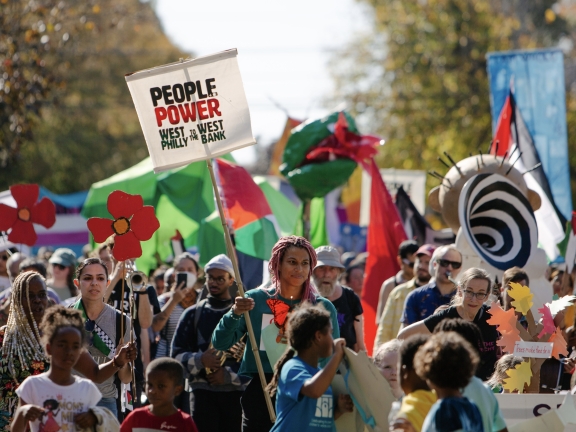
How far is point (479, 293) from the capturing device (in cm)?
650

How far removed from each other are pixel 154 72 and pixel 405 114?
20.7m

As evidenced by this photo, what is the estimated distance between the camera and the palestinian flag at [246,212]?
11.0m

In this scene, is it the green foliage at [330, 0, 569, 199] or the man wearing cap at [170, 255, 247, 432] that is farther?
the green foliage at [330, 0, 569, 199]

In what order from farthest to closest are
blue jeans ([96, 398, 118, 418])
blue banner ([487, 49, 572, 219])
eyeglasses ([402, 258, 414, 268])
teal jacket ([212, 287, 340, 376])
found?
blue banner ([487, 49, 572, 219]) → eyeglasses ([402, 258, 414, 268]) → blue jeans ([96, 398, 118, 418]) → teal jacket ([212, 287, 340, 376])

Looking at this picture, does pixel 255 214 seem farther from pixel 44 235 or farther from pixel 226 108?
pixel 44 235

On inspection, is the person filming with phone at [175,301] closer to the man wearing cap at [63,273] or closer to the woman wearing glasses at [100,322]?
the man wearing cap at [63,273]

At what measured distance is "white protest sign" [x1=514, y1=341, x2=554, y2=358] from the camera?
6.17 m

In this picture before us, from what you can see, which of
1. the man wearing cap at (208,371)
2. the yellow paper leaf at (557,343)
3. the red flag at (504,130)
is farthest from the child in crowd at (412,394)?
the red flag at (504,130)

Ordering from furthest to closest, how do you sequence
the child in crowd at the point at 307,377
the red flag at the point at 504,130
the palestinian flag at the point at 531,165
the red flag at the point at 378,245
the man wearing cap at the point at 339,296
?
the red flag at the point at 504,130, the palestinian flag at the point at 531,165, the red flag at the point at 378,245, the man wearing cap at the point at 339,296, the child in crowd at the point at 307,377

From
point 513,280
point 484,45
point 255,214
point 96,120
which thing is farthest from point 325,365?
point 96,120

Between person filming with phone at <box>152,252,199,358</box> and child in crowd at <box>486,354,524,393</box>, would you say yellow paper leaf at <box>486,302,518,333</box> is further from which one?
person filming with phone at <box>152,252,199,358</box>

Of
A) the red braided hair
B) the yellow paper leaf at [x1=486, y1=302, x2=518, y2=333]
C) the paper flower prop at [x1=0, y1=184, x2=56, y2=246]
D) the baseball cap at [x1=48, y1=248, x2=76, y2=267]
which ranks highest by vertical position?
the paper flower prop at [x1=0, y1=184, x2=56, y2=246]

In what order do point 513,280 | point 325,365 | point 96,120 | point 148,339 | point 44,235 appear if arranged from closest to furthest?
1. point 325,365
2. point 513,280
3. point 148,339
4. point 44,235
5. point 96,120

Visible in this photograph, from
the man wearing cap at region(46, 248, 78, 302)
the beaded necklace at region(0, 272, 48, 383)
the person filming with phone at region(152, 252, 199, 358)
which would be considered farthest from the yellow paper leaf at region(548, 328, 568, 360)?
the man wearing cap at region(46, 248, 78, 302)
